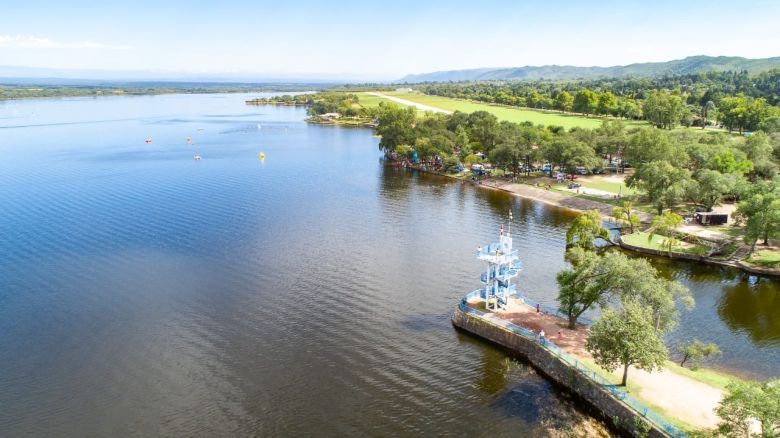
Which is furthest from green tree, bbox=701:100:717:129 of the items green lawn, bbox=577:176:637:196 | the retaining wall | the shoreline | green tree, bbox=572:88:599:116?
the retaining wall

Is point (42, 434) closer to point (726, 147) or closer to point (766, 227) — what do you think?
point (766, 227)

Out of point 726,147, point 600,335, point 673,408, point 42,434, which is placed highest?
point 726,147

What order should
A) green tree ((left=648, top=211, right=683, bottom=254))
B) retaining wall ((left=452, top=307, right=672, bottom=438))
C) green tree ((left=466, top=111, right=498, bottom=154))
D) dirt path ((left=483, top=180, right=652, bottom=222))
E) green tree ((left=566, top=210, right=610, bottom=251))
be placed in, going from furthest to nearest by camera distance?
green tree ((left=466, top=111, right=498, bottom=154)) → dirt path ((left=483, top=180, right=652, bottom=222)) → green tree ((left=648, top=211, right=683, bottom=254)) → green tree ((left=566, top=210, right=610, bottom=251)) → retaining wall ((left=452, top=307, right=672, bottom=438))

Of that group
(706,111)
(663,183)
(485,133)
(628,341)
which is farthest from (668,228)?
(706,111)

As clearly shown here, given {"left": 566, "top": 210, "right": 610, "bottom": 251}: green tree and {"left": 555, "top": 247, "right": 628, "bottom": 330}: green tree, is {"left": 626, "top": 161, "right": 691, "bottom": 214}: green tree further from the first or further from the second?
{"left": 555, "top": 247, "right": 628, "bottom": 330}: green tree

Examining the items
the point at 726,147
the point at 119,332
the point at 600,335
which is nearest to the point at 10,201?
the point at 119,332

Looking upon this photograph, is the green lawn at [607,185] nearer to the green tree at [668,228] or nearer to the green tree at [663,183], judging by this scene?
the green tree at [663,183]

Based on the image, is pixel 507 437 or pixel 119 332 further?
pixel 119 332
